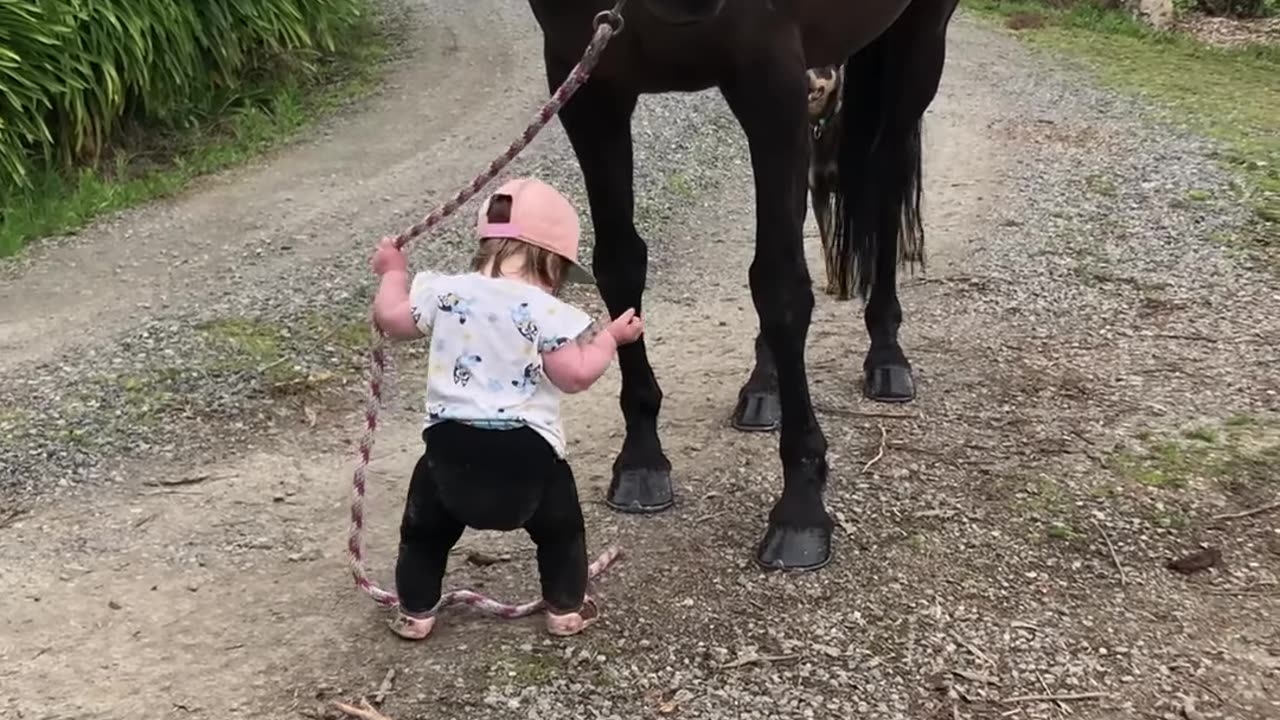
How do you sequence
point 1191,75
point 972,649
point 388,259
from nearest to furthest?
point 388,259 < point 972,649 < point 1191,75

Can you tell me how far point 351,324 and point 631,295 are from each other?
1861 millimetres

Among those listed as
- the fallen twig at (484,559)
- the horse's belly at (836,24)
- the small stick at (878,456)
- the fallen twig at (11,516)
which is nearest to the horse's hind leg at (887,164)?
the small stick at (878,456)

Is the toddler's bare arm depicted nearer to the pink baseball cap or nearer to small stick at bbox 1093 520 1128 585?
the pink baseball cap

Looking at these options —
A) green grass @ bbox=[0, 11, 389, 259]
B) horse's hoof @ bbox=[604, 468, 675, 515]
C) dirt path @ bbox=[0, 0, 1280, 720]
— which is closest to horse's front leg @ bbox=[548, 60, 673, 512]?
horse's hoof @ bbox=[604, 468, 675, 515]

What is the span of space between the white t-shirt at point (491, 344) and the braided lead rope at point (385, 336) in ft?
0.56

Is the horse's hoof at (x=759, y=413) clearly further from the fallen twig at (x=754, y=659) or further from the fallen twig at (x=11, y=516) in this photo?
the fallen twig at (x=11, y=516)

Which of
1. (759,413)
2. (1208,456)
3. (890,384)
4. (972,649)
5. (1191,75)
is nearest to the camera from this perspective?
(972,649)

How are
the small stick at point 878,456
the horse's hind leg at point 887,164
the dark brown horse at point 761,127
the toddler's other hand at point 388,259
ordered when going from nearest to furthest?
the toddler's other hand at point 388,259 < the dark brown horse at point 761,127 < the small stick at point 878,456 < the horse's hind leg at point 887,164

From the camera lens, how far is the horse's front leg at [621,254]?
2812mm

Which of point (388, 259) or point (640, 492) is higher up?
point (388, 259)

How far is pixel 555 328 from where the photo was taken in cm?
224

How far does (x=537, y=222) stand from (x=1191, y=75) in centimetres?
930

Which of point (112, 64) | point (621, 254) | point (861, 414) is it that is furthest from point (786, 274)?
point (112, 64)

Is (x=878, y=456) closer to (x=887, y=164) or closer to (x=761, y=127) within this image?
(x=887, y=164)
